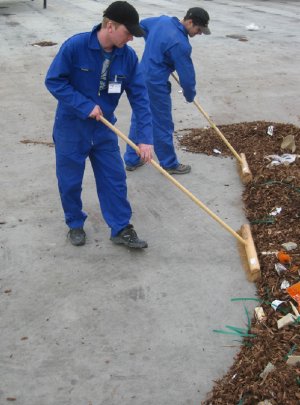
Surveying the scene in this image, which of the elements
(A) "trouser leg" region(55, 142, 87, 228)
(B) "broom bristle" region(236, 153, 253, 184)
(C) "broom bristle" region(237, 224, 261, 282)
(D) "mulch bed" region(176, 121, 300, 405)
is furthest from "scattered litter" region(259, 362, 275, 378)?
(B) "broom bristle" region(236, 153, 253, 184)

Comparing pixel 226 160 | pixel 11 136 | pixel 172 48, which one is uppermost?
pixel 172 48

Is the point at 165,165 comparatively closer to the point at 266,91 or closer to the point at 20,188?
the point at 20,188

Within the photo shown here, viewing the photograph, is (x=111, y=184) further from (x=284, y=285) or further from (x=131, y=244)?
(x=284, y=285)

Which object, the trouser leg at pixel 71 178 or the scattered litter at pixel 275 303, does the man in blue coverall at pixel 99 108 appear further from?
the scattered litter at pixel 275 303

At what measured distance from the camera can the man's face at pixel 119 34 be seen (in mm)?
3242

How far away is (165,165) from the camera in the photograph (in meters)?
5.43

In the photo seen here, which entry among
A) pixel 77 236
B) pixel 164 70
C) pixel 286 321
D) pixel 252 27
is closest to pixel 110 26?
pixel 77 236

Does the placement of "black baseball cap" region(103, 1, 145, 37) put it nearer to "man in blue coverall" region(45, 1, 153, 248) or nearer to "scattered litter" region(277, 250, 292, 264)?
"man in blue coverall" region(45, 1, 153, 248)

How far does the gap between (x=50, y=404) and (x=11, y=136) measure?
14.5 feet

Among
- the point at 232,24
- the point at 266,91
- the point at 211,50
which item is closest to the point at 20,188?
the point at 266,91

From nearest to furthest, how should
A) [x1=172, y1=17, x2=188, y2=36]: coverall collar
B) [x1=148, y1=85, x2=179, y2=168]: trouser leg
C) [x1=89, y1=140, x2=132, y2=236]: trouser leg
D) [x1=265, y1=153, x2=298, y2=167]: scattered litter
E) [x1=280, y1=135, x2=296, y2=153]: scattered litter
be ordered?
[x1=89, y1=140, x2=132, y2=236]: trouser leg
[x1=172, y1=17, x2=188, y2=36]: coverall collar
[x1=148, y1=85, x2=179, y2=168]: trouser leg
[x1=265, y1=153, x2=298, y2=167]: scattered litter
[x1=280, y1=135, x2=296, y2=153]: scattered litter

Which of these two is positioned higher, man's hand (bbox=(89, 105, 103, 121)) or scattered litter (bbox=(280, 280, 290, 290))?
man's hand (bbox=(89, 105, 103, 121))

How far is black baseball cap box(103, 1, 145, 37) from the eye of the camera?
3.20 meters

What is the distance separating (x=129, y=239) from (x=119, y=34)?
5.48ft
